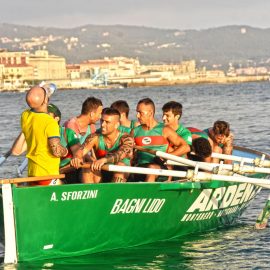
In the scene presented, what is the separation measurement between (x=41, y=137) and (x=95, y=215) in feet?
3.46

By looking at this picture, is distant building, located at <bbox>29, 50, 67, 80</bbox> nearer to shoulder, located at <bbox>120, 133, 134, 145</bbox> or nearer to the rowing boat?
the rowing boat

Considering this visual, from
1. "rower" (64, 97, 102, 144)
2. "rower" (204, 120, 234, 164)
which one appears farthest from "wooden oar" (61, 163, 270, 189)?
"rower" (204, 120, 234, 164)

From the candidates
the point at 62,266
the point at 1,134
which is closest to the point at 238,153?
the point at 62,266

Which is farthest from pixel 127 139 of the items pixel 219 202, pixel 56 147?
pixel 219 202

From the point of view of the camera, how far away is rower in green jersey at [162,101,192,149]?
11344mm

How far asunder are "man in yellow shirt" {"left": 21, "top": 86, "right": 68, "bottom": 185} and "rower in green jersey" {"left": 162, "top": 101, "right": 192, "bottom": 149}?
1.97 m

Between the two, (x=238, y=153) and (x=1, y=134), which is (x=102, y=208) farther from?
(x=1, y=134)

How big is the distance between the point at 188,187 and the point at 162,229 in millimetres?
658

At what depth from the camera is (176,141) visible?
11.0 m

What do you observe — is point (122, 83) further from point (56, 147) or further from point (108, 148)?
point (56, 147)

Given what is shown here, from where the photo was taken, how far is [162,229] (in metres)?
11.1

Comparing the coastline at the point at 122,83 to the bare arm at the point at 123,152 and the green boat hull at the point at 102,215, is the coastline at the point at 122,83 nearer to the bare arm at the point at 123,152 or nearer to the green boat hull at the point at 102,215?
the green boat hull at the point at 102,215

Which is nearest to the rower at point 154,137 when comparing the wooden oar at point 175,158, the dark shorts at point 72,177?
the wooden oar at point 175,158

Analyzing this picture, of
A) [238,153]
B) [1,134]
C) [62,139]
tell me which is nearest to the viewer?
[62,139]
